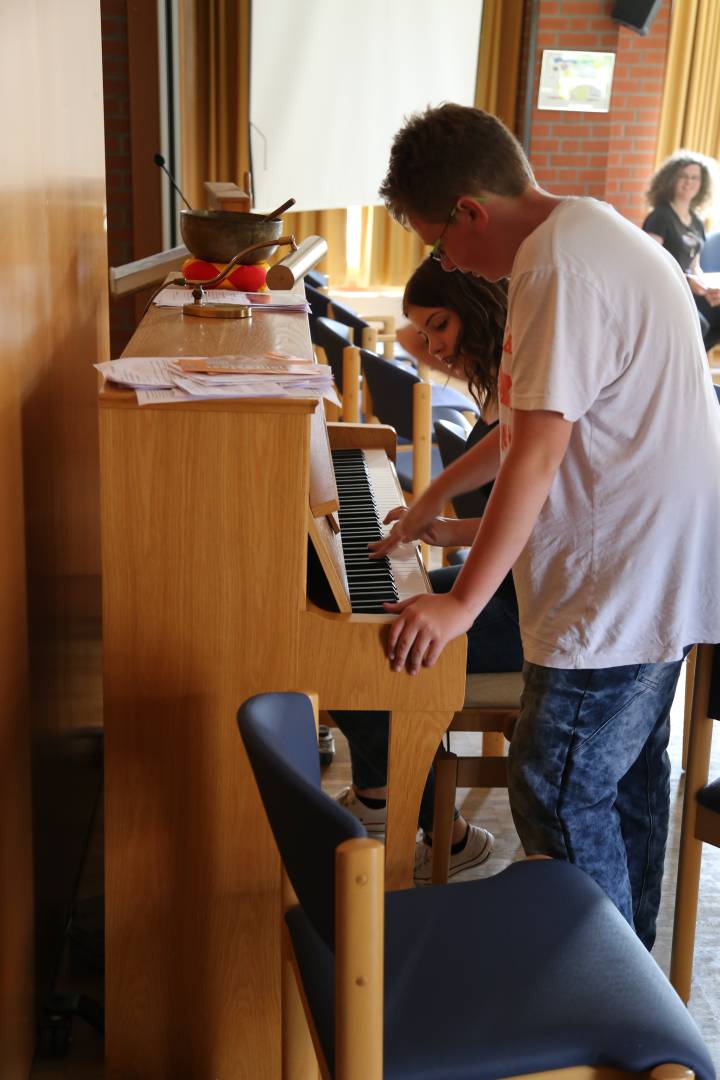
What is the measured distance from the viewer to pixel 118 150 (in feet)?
14.2

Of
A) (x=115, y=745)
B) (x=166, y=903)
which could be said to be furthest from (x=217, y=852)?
(x=115, y=745)

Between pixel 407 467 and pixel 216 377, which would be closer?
pixel 216 377

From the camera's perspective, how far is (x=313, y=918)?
106cm

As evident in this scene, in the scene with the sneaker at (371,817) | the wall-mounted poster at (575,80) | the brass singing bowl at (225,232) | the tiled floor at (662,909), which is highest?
the wall-mounted poster at (575,80)

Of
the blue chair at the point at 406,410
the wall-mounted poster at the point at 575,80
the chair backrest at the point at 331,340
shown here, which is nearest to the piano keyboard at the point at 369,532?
the blue chair at the point at 406,410

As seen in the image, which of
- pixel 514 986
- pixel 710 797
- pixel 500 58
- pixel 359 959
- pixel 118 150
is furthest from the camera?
pixel 500 58

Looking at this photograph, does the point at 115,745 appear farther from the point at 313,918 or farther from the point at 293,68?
the point at 293,68

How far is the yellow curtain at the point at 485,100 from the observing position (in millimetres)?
7152

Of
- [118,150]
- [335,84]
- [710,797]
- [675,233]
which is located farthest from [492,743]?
[335,84]

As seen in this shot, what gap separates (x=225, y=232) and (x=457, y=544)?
0.75 m

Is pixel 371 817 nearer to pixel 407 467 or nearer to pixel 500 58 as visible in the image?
pixel 407 467

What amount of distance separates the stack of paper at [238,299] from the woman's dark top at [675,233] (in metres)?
4.54

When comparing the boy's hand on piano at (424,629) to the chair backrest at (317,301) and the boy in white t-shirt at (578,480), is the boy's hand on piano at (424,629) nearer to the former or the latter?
the boy in white t-shirt at (578,480)

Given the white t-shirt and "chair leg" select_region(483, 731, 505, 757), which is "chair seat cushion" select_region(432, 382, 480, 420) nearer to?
"chair leg" select_region(483, 731, 505, 757)
